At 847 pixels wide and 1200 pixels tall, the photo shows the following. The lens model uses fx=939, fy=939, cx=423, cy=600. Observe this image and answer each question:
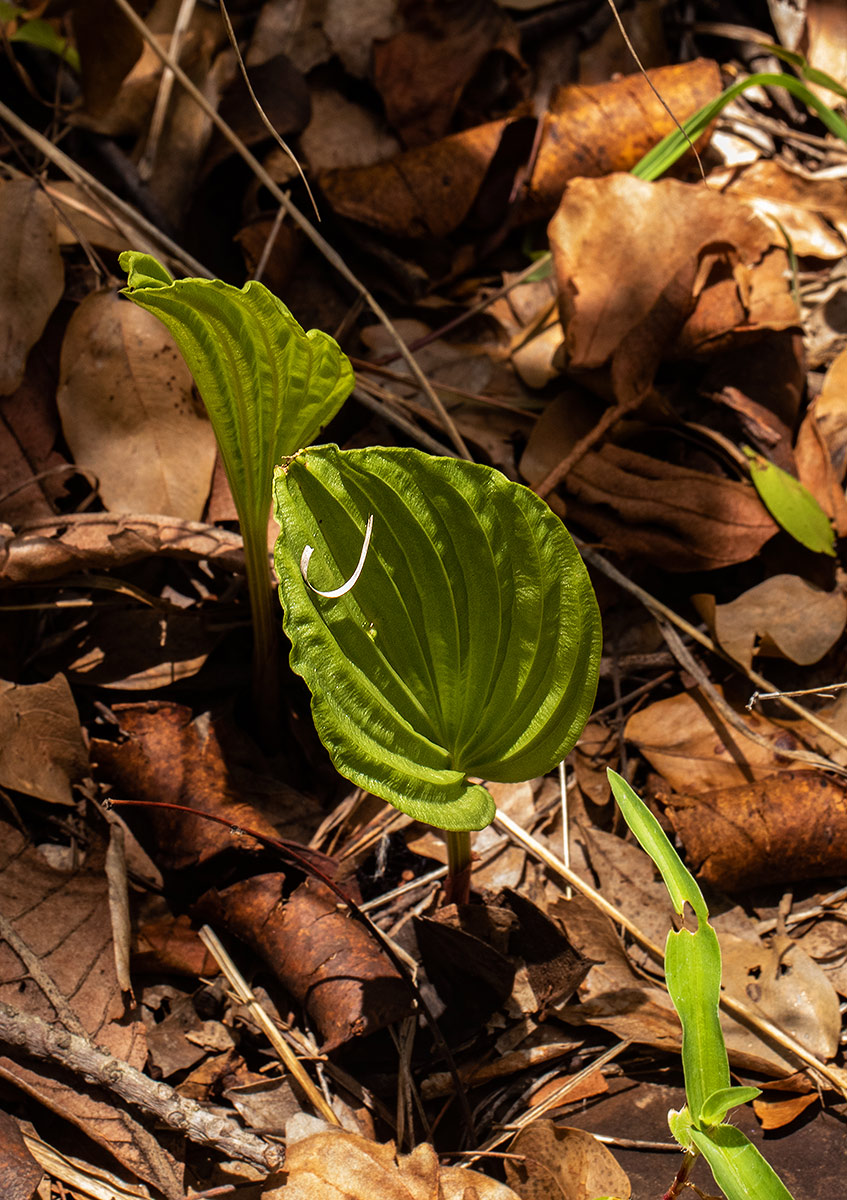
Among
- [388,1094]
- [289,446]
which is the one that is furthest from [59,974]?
[289,446]

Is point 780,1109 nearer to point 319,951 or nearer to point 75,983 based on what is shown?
point 319,951

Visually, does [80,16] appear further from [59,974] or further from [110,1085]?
[110,1085]

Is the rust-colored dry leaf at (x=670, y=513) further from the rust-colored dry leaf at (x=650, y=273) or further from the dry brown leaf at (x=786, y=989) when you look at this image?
the dry brown leaf at (x=786, y=989)

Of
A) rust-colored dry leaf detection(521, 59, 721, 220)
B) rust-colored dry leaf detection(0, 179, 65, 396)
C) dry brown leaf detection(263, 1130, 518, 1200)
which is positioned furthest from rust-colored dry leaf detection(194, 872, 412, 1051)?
rust-colored dry leaf detection(521, 59, 721, 220)

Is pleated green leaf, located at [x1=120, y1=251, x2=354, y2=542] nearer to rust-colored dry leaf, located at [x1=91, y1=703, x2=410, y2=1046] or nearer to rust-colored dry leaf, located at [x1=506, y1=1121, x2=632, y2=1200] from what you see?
rust-colored dry leaf, located at [x1=91, y1=703, x2=410, y2=1046]

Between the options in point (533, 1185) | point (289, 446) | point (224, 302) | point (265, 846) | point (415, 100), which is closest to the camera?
point (224, 302)

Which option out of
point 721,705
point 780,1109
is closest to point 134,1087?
point 780,1109
